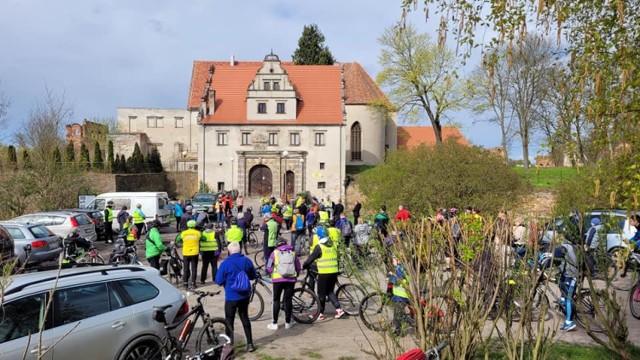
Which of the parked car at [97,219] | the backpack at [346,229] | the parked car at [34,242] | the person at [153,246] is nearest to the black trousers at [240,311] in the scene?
the person at [153,246]

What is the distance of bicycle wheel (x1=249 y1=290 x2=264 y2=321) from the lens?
35.3ft

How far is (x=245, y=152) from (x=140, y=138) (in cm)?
1731

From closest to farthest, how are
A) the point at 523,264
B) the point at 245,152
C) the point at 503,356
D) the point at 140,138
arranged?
the point at 523,264 → the point at 503,356 → the point at 245,152 → the point at 140,138

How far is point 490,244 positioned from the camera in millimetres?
5629

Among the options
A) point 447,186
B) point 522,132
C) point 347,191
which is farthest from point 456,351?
point 522,132

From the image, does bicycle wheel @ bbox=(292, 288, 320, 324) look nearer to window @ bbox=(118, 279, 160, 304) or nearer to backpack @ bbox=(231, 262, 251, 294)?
Answer: backpack @ bbox=(231, 262, 251, 294)

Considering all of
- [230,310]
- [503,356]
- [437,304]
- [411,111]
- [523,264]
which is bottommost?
[503,356]

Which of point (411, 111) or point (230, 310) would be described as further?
point (411, 111)

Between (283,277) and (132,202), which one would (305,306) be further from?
(132,202)

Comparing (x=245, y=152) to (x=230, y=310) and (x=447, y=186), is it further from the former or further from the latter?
(x=230, y=310)

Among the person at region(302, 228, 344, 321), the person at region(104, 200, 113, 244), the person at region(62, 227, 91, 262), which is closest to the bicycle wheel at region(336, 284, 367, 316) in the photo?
the person at region(302, 228, 344, 321)

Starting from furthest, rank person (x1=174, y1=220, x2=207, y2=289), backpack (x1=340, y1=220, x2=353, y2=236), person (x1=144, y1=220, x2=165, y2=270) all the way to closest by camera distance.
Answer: backpack (x1=340, y1=220, x2=353, y2=236), person (x1=144, y1=220, x2=165, y2=270), person (x1=174, y1=220, x2=207, y2=289)

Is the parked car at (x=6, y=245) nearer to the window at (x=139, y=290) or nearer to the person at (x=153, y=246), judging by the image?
the person at (x=153, y=246)

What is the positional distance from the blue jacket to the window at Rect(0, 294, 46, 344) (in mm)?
2824
